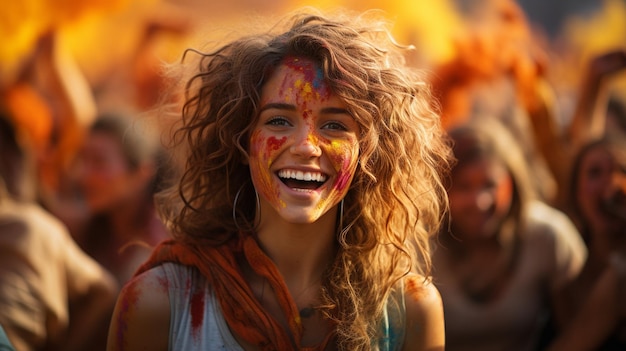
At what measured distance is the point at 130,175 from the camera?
484 centimetres

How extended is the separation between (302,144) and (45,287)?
5.46 ft

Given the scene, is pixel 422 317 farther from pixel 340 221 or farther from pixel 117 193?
pixel 117 193

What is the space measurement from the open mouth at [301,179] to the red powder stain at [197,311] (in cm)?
36

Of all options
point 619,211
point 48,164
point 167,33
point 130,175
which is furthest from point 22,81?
point 619,211

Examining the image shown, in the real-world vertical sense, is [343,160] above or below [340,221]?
above

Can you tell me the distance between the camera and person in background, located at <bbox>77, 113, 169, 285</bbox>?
4738 millimetres

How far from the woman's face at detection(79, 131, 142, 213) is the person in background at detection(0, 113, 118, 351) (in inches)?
27.9

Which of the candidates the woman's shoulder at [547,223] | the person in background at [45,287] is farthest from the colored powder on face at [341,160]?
the woman's shoulder at [547,223]

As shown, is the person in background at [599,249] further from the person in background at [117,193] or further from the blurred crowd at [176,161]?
the person in background at [117,193]

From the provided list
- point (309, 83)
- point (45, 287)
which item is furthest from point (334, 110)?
point (45, 287)

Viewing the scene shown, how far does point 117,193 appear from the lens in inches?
187

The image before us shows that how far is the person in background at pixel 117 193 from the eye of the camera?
15.5ft

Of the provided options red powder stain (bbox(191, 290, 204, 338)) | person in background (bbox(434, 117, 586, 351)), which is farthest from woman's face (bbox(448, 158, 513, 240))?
red powder stain (bbox(191, 290, 204, 338))

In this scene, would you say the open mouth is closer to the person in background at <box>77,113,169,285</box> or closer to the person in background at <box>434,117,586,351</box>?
the person in background at <box>434,117,586,351</box>
